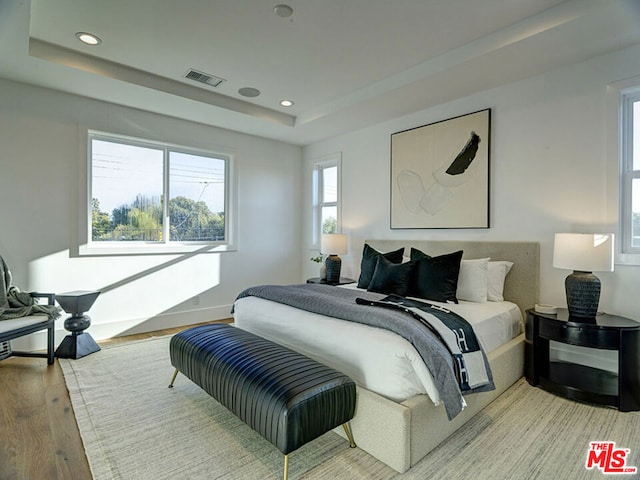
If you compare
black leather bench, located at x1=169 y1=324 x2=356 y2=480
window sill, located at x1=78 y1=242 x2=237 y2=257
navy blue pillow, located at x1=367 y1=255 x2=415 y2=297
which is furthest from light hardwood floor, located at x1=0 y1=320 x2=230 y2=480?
navy blue pillow, located at x1=367 y1=255 x2=415 y2=297

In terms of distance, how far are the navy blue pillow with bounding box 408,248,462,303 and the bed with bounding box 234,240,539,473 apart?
0.19 m

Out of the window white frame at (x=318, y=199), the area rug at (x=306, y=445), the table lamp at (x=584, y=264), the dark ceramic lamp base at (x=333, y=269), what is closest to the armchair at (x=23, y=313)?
the area rug at (x=306, y=445)

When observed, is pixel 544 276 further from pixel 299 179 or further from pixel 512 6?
pixel 299 179

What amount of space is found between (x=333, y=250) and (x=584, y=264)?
109 inches

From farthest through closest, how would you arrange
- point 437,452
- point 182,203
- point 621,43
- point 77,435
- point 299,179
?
point 299,179 → point 182,203 → point 621,43 → point 77,435 → point 437,452

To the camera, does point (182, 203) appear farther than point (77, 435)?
Yes

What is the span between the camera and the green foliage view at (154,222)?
4129 millimetres

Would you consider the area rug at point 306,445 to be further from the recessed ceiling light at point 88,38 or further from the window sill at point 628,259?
the recessed ceiling light at point 88,38

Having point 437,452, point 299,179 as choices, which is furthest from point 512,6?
point 299,179

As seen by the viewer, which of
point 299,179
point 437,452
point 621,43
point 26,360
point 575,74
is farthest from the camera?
point 299,179

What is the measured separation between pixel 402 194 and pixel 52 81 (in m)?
3.92

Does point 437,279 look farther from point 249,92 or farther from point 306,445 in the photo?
point 249,92

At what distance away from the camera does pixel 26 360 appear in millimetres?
3359

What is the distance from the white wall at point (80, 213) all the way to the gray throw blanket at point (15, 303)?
1.19ft
